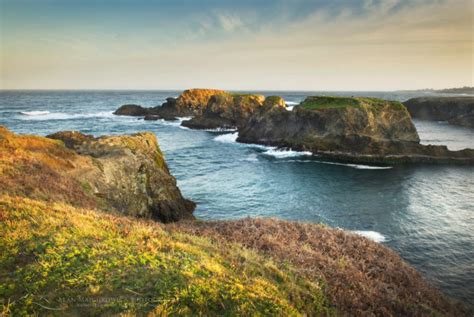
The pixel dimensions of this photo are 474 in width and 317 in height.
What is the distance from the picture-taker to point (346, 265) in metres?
13.1

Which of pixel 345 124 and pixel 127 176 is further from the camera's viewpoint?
pixel 345 124

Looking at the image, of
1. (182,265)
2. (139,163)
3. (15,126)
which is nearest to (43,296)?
(182,265)

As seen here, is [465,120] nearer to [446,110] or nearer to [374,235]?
[446,110]

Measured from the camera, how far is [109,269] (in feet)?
28.9

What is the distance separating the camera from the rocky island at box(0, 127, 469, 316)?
25.6 feet

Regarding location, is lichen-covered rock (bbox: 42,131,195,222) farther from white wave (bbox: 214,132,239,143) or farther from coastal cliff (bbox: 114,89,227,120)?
coastal cliff (bbox: 114,89,227,120)

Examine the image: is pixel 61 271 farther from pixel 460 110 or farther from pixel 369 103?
pixel 460 110

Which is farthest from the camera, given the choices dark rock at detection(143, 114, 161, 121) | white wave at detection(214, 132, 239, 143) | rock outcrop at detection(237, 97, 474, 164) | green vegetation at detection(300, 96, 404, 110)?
dark rock at detection(143, 114, 161, 121)

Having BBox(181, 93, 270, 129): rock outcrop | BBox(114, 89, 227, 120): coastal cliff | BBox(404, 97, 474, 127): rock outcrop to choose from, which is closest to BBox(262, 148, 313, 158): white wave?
BBox(181, 93, 270, 129): rock outcrop

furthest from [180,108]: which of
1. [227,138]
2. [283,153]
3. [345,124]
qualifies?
[345,124]

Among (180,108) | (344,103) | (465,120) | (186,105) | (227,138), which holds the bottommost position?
(227,138)

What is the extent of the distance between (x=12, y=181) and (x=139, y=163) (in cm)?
995

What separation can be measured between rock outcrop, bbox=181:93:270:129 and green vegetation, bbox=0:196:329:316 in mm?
85026

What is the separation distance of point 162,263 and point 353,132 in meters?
56.2
